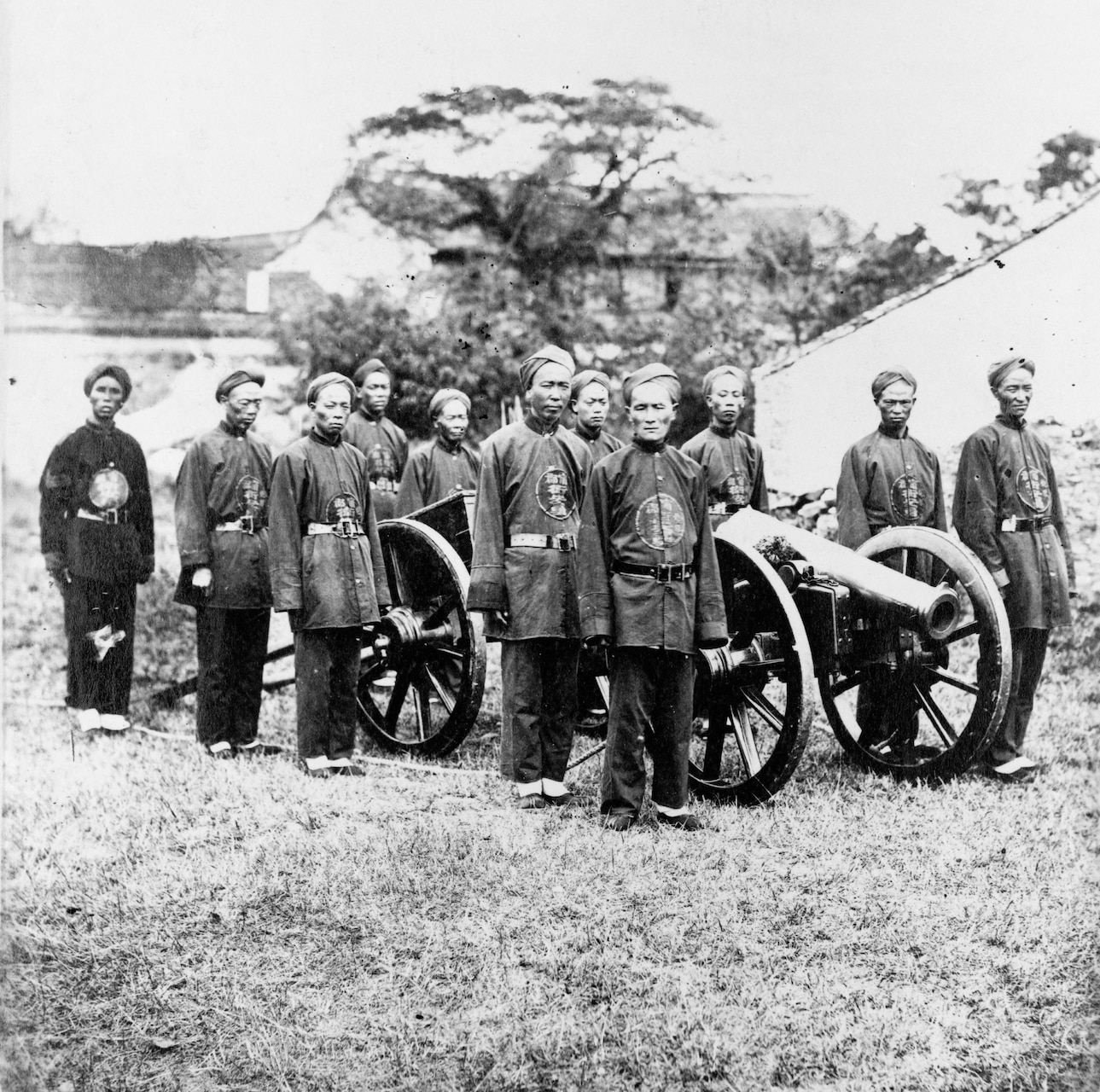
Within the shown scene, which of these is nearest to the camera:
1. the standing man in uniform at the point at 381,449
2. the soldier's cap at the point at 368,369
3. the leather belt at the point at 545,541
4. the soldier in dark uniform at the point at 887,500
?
the soldier in dark uniform at the point at 887,500

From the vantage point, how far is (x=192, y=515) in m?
5.42

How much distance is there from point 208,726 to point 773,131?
11.3ft

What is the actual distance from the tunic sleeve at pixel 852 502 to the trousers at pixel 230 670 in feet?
8.72

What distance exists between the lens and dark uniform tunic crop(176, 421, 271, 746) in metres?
5.40

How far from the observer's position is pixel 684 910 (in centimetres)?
363

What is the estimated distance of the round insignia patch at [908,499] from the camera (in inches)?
188

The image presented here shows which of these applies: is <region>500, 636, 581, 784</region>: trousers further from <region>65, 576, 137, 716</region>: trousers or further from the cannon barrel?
<region>65, 576, 137, 716</region>: trousers

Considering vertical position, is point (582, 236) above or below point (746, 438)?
above

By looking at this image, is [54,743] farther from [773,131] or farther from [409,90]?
[773,131]

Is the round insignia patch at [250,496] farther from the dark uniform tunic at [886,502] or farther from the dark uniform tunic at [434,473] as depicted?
the dark uniform tunic at [886,502]

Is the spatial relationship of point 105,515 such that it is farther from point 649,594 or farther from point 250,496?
point 649,594

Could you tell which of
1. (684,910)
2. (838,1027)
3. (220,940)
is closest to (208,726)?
(220,940)

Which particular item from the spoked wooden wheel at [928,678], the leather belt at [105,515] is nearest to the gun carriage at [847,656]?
the spoked wooden wheel at [928,678]

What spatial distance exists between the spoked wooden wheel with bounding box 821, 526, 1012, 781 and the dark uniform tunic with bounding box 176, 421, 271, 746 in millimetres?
2618
